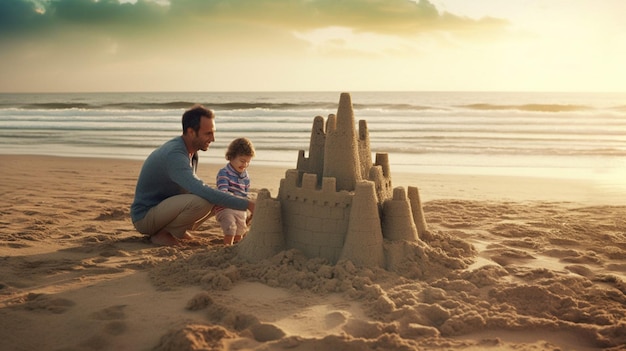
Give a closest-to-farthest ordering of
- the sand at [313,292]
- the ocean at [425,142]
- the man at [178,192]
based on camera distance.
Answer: the sand at [313,292] < the man at [178,192] < the ocean at [425,142]

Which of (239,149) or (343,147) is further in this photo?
(239,149)

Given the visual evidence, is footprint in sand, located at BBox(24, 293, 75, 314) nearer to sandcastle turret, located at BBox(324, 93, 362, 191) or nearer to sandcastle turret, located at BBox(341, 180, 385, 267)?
sandcastle turret, located at BBox(341, 180, 385, 267)

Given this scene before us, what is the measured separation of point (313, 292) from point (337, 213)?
2.11 ft

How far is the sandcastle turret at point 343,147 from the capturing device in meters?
4.06

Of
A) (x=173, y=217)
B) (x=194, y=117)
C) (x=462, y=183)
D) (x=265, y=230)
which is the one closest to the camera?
(x=265, y=230)

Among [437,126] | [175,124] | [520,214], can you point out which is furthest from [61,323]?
[175,124]

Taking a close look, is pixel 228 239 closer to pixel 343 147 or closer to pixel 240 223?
pixel 240 223

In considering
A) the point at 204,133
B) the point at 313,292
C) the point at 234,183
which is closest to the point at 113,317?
the point at 313,292

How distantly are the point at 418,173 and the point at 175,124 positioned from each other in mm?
14425

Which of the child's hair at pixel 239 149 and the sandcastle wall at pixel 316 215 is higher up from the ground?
the child's hair at pixel 239 149

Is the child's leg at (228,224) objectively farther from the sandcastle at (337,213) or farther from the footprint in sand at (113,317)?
the footprint in sand at (113,317)

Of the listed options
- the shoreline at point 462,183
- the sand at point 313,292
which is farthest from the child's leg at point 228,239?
the shoreline at point 462,183

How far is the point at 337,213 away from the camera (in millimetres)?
3928

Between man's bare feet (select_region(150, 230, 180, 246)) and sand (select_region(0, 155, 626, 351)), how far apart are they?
8cm
